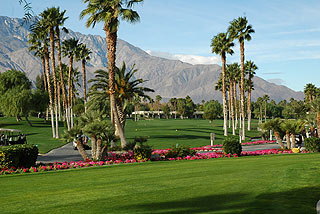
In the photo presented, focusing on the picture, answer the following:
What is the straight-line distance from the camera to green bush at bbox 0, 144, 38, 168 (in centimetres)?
1980

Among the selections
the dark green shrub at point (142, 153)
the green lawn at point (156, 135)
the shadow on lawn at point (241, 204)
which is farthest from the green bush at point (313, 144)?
the shadow on lawn at point (241, 204)

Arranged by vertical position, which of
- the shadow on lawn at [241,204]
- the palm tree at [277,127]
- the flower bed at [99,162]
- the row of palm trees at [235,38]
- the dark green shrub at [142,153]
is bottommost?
the flower bed at [99,162]

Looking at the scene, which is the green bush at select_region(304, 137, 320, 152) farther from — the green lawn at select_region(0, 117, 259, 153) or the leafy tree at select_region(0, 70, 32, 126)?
the leafy tree at select_region(0, 70, 32, 126)

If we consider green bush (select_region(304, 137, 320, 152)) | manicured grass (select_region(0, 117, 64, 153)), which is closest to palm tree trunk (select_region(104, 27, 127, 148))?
manicured grass (select_region(0, 117, 64, 153))

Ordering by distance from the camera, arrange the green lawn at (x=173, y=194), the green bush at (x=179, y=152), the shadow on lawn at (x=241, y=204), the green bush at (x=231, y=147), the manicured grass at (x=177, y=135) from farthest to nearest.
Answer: the manicured grass at (x=177, y=135), the green bush at (x=231, y=147), the green bush at (x=179, y=152), the green lawn at (x=173, y=194), the shadow on lawn at (x=241, y=204)

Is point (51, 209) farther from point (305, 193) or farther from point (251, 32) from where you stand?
point (251, 32)

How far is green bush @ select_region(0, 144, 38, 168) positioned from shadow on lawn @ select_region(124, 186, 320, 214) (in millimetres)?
13401

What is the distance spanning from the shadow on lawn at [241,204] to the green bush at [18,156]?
1340cm

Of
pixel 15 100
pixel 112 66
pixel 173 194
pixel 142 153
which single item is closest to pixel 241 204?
pixel 173 194

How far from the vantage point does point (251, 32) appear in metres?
55.3

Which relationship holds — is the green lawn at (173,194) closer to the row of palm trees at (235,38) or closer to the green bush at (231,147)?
the green bush at (231,147)

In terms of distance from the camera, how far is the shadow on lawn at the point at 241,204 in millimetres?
8398

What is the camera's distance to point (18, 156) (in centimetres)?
2031

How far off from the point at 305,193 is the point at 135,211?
538cm
